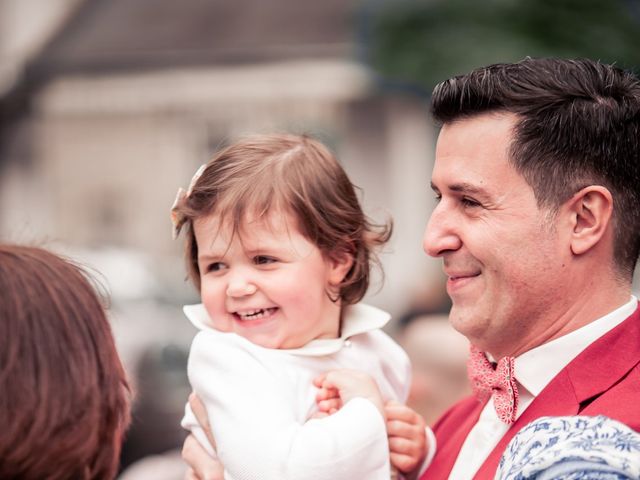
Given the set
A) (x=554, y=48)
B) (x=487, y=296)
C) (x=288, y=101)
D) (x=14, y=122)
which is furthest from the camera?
(x=14, y=122)

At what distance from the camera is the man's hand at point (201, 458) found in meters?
2.81

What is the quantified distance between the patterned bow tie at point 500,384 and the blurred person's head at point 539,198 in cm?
9

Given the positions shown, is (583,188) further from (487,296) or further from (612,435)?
(612,435)

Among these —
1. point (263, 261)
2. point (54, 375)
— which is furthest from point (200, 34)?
point (54, 375)

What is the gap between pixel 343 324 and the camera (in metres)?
3.06

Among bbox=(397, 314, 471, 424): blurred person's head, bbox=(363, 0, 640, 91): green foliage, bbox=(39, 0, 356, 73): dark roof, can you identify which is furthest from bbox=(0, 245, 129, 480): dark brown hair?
bbox=(39, 0, 356, 73): dark roof

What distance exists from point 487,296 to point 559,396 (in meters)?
0.31

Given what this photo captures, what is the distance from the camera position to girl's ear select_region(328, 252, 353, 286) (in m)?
3.00

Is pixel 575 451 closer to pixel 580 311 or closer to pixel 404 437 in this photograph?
pixel 580 311

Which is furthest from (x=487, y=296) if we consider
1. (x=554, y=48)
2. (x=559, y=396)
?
(x=554, y=48)

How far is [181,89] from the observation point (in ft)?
54.3

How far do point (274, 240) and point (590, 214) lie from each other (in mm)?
861

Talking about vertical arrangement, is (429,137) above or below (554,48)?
below

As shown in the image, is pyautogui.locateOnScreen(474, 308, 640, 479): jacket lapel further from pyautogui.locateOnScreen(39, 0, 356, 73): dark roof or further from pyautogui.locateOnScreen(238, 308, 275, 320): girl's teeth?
pyautogui.locateOnScreen(39, 0, 356, 73): dark roof
